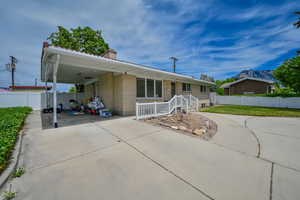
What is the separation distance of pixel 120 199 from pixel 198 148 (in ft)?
7.36

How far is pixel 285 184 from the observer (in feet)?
5.90

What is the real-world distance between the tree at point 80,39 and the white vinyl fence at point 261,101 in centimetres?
1907

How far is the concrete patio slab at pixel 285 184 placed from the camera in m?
1.57

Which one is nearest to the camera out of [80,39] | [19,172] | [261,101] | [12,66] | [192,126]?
[19,172]

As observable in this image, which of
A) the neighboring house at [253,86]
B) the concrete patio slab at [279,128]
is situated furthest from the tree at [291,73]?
the concrete patio slab at [279,128]

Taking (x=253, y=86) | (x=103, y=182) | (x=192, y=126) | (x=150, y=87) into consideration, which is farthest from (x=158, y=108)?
(x=253, y=86)

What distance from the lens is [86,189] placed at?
169 centimetres

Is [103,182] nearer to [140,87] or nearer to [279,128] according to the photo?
[140,87]

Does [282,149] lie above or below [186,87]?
below

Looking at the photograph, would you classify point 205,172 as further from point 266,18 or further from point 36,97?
point 36,97

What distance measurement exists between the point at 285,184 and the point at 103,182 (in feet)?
9.37

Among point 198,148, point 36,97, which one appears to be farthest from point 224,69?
point 36,97

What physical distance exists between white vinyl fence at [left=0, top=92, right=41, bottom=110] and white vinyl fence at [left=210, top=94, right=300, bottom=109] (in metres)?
21.6

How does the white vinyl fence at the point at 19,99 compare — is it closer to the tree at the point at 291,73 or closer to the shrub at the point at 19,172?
the shrub at the point at 19,172
